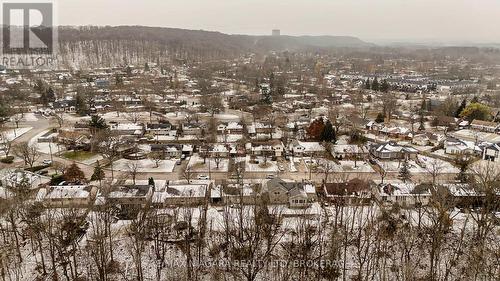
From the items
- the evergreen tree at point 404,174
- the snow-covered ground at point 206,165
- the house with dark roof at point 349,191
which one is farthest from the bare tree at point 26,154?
the evergreen tree at point 404,174

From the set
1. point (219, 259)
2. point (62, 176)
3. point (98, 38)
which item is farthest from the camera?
point (98, 38)

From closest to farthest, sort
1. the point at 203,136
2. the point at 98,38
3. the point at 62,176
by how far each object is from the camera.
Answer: the point at 62,176
the point at 203,136
the point at 98,38

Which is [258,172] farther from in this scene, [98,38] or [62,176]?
[98,38]

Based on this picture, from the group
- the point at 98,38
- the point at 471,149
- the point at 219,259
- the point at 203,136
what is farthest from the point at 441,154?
the point at 98,38

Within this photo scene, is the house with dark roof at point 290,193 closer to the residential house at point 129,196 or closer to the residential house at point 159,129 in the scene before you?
the residential house at point 129,196

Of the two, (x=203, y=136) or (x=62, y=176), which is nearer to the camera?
(x=62, y=176)

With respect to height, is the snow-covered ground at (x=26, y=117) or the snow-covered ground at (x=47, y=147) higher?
the snow-covered ground at (x=26, y=117)

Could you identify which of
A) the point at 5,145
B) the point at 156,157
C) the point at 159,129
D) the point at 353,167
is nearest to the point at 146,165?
the point at 156,157
